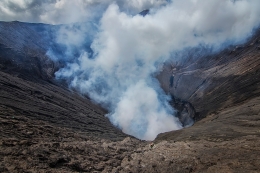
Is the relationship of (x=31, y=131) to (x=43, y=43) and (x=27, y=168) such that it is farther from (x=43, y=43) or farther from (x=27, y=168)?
(x=43, y=43)

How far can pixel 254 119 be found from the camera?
77.3 ft

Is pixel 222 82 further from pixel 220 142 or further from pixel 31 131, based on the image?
pixel 31 131

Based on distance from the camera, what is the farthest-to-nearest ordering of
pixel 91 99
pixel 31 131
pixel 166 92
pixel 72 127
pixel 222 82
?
pixel 166 92, pixel 91 99, pixel 222 82, pixel 72 127, pixel 31 131

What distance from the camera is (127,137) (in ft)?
98.6

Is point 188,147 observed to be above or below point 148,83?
below

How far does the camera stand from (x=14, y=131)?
18406 mm

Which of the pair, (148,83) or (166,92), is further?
(148,83)

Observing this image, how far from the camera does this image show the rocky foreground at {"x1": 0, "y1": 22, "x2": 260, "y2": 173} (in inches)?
591

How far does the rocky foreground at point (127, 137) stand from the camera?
15000mm

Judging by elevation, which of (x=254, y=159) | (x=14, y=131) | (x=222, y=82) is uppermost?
(x=222, y=82)

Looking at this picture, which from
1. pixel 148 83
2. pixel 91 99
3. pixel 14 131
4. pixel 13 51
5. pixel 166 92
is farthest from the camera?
pixel 148 83

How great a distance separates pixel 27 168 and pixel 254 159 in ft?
39.5

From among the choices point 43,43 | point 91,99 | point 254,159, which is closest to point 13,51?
point 91,99

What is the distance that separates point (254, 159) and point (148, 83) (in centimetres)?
5646
